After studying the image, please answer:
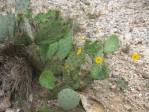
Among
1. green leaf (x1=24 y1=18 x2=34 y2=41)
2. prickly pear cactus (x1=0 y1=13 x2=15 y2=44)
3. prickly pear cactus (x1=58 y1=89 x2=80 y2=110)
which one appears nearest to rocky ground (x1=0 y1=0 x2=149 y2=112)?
prickly pear cactus (x1=58 y1=89 x2=80 y2=110)

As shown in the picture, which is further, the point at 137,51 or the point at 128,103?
the point at 137,51

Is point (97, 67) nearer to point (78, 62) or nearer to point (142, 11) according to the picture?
point (78, 62)

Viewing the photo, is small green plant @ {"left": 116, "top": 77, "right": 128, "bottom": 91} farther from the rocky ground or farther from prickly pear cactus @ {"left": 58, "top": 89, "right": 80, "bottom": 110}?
prickly pear cactus @ {"left": 58, "top": 89, "right": 80, "bottom": 110}

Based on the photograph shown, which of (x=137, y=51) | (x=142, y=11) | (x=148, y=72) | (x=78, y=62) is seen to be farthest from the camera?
(x=142, y=11)

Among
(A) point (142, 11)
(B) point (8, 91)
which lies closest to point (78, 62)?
(B) point (8, 91)

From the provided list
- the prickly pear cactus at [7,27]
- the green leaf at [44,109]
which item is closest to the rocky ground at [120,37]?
the green leaf at [44,109]

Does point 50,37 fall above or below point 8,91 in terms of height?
above

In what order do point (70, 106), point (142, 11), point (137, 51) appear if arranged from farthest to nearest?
1. point (142, 11)
2. point (137, 51)
3. point (70, 106)
